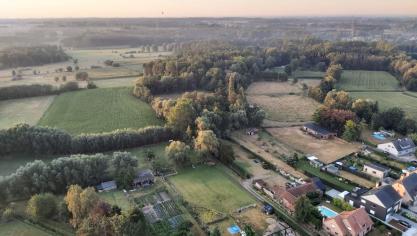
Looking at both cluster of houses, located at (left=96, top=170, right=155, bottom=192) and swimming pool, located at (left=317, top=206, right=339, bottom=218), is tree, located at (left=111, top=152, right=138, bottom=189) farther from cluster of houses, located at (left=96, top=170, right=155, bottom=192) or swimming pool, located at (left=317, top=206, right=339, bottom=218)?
swimming pool, located at (left=317, top=206, right=339, bottom=218)

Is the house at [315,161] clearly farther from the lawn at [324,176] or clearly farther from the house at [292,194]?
the house at [292,194]

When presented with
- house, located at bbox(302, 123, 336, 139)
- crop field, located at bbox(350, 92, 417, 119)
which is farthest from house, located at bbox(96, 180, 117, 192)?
crop field, located at bbox(350, 92, 417, 119)

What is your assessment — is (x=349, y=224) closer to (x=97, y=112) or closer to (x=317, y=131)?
(x=317, y=131)

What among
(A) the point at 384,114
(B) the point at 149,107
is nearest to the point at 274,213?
(A) the point at 384,114

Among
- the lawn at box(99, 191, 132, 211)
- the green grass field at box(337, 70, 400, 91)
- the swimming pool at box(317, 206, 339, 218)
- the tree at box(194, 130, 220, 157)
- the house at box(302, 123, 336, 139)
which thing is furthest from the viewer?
the green grass field at box(337, 70, 400, 91)

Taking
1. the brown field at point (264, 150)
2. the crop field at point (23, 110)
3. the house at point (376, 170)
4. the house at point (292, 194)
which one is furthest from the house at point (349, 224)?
the crop field at point (23, 110)
